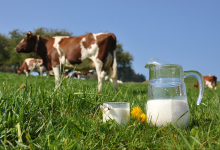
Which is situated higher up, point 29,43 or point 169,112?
point 29,43

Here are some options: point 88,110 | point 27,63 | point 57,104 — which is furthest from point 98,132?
point 27,63

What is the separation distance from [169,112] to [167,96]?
0.15 meters

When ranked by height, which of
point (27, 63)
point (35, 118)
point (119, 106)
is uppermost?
point (27, 63)

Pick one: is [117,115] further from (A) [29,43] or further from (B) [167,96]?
(A) [29,43]

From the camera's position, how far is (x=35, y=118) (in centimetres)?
177

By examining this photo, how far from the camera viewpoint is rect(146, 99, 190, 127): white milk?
164 cm

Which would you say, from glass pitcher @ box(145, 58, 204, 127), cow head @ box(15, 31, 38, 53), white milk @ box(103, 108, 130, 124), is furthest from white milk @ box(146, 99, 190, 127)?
cow head @ box(15, 31, 38, 53)

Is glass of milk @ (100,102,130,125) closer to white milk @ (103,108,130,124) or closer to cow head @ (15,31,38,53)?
white milk @ (103,108,130,124)

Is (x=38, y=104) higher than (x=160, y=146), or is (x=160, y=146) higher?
(x=38, y=104)

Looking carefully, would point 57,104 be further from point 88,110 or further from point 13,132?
point 13,132

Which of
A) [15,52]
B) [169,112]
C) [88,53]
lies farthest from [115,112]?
[15,52]

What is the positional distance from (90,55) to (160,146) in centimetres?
445

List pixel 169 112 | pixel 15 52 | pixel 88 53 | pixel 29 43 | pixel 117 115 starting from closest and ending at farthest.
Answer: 1. pixel 169 112
2. pixel 117 115
3. pixel 88 53
4. pixel 29 43
5. pixel 15 52

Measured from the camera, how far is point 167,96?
1705 millimetres
